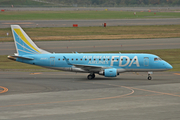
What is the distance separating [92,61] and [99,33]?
2246 inches

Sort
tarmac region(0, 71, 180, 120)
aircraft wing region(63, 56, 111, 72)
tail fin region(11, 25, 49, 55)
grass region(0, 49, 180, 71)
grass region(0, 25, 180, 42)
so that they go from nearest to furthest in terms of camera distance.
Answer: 1. tarmac region(0, 71, 180, 120)
2. aircraft wing region(63, 56, 111, 72)
3. tail fin region(11, 25, 49, 55)
4. grass region(0, 49, 180, 71)
5. grass region(0, 25, 180, 42)

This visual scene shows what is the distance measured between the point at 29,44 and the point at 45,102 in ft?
61.8

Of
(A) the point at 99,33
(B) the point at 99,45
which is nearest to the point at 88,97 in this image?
(B) the point at 99,45

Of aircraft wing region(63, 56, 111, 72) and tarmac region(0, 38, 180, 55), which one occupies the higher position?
tarmac region(0, 38, 180, 55)

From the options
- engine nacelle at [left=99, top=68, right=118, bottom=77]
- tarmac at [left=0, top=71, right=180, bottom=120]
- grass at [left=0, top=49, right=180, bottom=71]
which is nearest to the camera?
tarmac at [left=0, top=71, right=180, bottom=120]

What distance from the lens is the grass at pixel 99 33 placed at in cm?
9275

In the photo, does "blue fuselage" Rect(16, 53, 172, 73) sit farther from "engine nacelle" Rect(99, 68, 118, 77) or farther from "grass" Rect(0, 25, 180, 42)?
"grass" Rect(0, 25, 180, 42)

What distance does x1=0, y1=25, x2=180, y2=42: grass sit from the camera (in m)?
92.8

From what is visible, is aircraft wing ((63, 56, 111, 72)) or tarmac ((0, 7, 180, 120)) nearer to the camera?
tarmac ((0, 7, 180, 120))

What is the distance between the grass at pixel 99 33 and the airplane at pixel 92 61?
41.9 m

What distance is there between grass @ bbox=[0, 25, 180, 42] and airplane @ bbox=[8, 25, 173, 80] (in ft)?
137

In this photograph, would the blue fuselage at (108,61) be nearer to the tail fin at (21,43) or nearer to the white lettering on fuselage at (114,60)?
the white lettering on fuselage at (114,60)

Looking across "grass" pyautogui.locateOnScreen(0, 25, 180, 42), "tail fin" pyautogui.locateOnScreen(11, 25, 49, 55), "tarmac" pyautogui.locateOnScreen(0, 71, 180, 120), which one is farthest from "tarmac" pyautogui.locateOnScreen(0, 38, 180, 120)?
"grass" pyautogui.locateOnScreen(0, 25, 180, 42)

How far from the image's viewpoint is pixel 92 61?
4509cm
